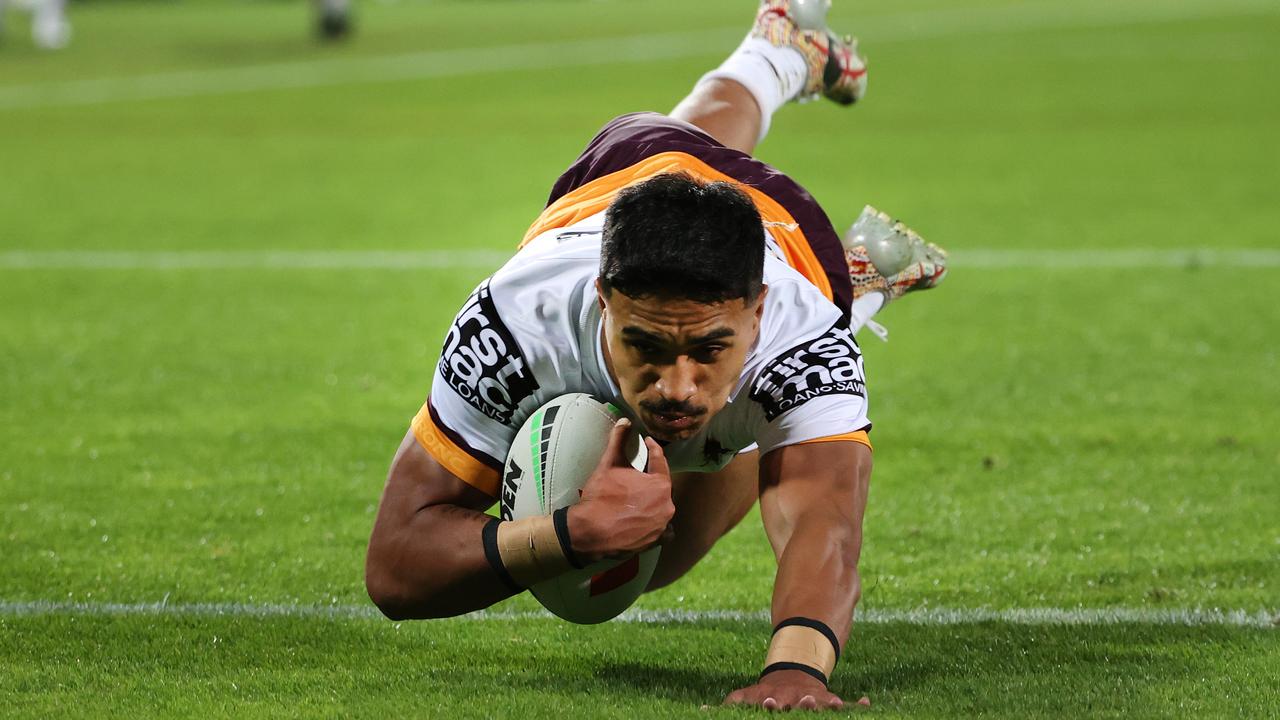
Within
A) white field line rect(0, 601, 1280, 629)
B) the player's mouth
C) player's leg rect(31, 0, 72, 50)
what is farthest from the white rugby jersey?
player's leg rect(31, 0, 72, 50)

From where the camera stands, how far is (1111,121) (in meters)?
17.2

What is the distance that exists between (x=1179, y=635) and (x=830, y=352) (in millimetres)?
1320

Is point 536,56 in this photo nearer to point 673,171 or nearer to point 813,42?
point 813,42

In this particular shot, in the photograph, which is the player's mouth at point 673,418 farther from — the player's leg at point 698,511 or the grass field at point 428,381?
the player's leg at point 698,511

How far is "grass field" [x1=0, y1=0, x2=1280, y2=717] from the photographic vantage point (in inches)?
172

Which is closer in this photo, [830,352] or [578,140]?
[830,352]

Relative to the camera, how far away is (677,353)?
12.5 ft

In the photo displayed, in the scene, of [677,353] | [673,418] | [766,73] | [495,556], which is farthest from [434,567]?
[766,73]

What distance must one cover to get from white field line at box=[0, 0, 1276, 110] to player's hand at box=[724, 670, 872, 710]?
1775 centimetres

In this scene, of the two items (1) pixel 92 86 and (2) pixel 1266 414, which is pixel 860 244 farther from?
(1) pixel 92 86

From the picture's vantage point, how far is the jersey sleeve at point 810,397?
4.11 meters

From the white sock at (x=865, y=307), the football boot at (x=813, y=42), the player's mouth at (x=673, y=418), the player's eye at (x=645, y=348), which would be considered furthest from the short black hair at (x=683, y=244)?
the football boot at (x=813, y=42)

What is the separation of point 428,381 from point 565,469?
4.18 metres

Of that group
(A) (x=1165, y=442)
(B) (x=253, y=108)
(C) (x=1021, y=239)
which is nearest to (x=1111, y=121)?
(C) (x=1021, y=239)
